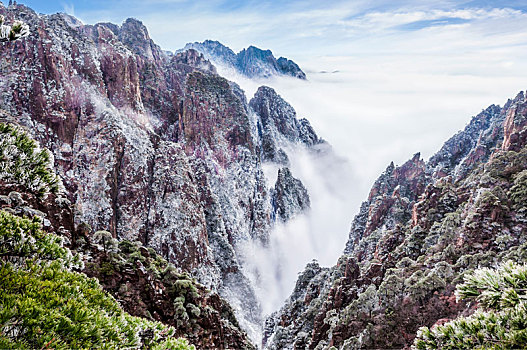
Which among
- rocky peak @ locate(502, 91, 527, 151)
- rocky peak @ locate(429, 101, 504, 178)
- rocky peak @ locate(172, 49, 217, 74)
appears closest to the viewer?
rocky peak @ locate(502, 91, 527, 151)

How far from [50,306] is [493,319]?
8.22 meters

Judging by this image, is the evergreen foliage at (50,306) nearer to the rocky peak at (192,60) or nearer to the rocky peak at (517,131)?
the rocky peak at (517,131)

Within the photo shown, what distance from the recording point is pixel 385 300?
99.1 ft

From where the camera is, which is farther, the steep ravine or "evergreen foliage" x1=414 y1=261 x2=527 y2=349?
the steep ravine

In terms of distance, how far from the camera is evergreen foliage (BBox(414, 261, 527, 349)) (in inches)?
227

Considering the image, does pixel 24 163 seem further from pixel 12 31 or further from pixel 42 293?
pixel 42 293

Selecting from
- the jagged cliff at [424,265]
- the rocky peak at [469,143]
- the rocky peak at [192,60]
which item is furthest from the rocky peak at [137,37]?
the jagged cliff at [424,265]

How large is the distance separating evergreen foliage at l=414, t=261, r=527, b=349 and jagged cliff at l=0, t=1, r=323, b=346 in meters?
56.7

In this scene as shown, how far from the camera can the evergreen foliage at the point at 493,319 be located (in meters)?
5.76

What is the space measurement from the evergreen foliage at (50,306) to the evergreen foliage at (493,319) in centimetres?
593

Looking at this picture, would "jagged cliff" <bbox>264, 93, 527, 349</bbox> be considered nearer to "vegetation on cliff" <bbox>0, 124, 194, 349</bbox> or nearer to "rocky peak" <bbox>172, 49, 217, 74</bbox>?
"vegetation on cliff" <bbox>0, 124, 194, 349</bbox>

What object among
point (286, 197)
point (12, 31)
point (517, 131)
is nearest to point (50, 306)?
point (12, 31)

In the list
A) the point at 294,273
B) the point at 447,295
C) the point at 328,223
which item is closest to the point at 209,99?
the point at 294,273

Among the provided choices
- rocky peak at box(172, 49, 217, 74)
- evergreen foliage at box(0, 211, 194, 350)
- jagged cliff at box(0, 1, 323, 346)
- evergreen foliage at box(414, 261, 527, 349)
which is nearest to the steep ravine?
jagged cliff at box(0, 1, 323, 346)
